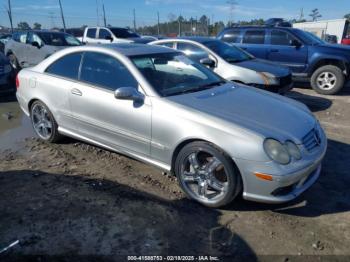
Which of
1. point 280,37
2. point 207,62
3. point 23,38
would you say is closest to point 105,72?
point 207,62

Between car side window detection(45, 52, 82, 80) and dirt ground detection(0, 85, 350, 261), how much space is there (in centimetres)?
119

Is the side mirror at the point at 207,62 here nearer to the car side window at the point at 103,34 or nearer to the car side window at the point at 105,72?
the car side window at the point at 105,72

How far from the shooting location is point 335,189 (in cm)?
394

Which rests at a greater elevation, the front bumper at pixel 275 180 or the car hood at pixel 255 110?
the car hood at pixel 255 110

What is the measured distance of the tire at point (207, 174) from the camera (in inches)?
128

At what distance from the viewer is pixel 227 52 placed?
798 cm

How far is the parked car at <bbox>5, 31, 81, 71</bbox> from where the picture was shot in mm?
11984

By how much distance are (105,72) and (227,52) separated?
14.5 feet

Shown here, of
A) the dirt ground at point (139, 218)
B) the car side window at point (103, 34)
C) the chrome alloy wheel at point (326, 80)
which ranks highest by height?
the car side window at point (103, 34)

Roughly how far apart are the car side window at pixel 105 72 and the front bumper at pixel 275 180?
164 cm

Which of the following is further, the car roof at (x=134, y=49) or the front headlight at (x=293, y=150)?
the car roof at (x=134, y=49)

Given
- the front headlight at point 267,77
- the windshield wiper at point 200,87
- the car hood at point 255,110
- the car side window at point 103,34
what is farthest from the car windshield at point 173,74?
the car side window at point 103,34

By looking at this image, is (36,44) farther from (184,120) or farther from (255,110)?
(255,110)

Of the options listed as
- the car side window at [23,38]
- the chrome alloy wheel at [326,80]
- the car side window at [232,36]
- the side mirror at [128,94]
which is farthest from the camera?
the car side window at [23,38]
